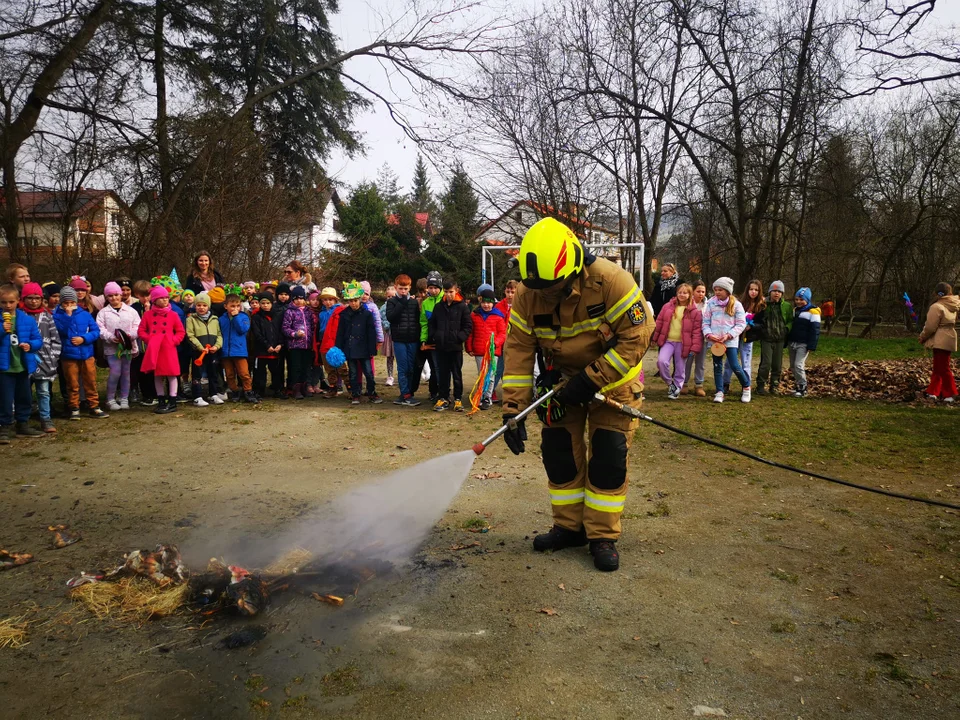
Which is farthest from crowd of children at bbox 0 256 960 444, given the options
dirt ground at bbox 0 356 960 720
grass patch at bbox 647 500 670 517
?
grass patch at bbox 647 500 670 517

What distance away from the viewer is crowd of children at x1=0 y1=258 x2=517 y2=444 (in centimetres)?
925

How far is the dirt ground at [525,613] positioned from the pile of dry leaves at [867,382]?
5509 mm

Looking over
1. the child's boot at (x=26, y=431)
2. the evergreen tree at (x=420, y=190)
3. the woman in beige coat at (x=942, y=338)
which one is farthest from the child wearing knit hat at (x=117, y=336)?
the evergreen tree at (x=420, y=190)

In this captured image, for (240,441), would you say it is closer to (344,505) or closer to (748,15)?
(344,505)

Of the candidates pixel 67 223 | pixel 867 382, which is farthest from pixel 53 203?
pixel 867 382

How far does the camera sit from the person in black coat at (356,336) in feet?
36.3

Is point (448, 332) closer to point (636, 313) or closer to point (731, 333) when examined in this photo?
point (731, 333)

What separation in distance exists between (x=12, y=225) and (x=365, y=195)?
27528mm

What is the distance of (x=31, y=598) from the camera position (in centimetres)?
403

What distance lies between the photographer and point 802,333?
11500mm

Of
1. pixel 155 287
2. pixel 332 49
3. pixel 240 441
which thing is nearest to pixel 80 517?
pixel 240 441

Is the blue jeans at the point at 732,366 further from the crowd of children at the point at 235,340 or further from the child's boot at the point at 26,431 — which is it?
the child's boot at the point at 26,431

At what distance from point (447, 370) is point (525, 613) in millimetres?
7138

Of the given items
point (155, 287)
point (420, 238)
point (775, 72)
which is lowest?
point (155, 287)
